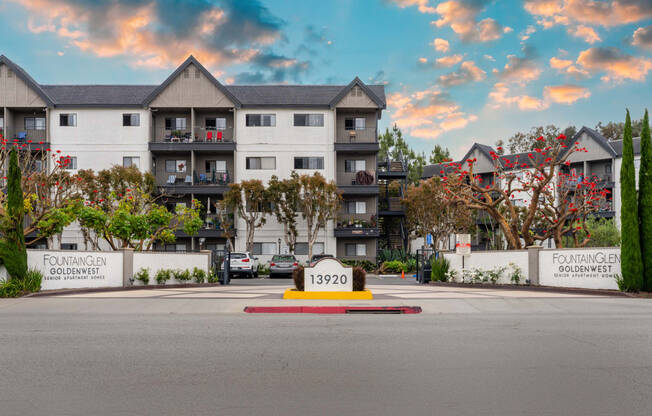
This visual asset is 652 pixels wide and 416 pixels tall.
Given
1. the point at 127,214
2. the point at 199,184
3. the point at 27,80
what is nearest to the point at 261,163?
the point at 199,184

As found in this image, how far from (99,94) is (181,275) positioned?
26.9m

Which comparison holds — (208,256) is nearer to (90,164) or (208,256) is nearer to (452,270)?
(452,270)

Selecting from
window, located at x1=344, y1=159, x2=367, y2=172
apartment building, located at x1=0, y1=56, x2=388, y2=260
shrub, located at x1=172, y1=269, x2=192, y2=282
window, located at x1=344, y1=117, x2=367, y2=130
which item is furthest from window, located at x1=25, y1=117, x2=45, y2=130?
shrub, located at x1=172, y1=269, x2=192, y2=282

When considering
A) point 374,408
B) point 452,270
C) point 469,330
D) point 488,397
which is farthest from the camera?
point 452,270

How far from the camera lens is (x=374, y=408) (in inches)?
243

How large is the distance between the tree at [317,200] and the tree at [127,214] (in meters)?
9.15

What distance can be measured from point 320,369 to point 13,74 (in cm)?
4591

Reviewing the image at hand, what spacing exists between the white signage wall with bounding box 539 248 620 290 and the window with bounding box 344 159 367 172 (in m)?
25.6

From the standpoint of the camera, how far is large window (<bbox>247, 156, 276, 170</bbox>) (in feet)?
154

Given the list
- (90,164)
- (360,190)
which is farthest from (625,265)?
(90,164)

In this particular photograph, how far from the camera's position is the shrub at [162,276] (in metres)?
25.2

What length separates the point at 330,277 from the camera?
751 inches

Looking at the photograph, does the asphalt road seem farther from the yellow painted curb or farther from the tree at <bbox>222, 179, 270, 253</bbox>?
the tree at <bbox>222, 179, 270, 253</bbox>

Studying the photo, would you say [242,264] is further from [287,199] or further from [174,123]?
[174,123]
